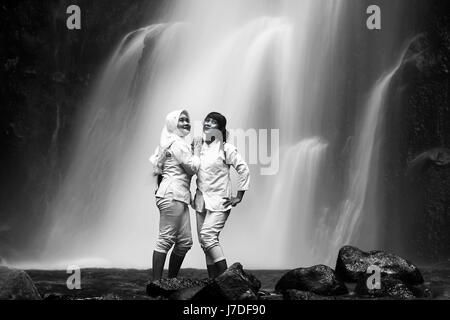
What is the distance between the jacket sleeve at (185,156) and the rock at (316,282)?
1816 millimetres

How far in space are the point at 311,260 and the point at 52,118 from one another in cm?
799

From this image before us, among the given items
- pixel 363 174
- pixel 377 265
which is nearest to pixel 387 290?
pixel 377 265

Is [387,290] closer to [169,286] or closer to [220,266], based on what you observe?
[220,266]

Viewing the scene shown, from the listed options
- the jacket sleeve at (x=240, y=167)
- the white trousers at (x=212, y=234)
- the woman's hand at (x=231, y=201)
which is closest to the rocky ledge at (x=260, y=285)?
the white trousers at (x=212, y=234)

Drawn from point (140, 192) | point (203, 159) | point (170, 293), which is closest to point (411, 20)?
point (140, 192)

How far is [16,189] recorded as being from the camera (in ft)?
50.2

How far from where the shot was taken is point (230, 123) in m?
13.3

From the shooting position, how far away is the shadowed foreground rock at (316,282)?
658cm

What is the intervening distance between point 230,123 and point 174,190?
7458 mm

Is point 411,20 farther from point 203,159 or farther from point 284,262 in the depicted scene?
point 203,159

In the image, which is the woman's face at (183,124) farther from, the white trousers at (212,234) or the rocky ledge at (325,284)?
the rocky ledge at (325,284)

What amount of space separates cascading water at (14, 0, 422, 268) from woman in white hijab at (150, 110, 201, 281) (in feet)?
17.6

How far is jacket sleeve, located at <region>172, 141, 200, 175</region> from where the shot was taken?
592cm

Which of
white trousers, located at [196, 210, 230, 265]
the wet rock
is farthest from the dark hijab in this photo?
the wet rock
